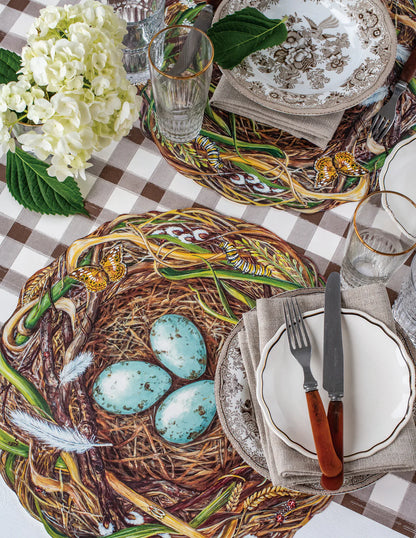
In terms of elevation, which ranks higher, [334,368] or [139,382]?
[334,368]

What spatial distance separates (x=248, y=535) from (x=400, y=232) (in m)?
0.52

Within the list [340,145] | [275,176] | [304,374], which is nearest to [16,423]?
[304,374]

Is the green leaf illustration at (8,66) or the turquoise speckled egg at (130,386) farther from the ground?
the green leaf illustration at (8,66)

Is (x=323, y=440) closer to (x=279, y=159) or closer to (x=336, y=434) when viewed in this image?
(x=336, y=434)

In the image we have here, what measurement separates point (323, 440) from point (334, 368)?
106 mm

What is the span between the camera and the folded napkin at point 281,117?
1.04m

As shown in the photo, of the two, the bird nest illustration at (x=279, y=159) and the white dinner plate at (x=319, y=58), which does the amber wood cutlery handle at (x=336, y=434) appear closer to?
the bird nest illustration at (x=279, y=159)

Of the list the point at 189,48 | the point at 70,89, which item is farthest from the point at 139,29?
the point at 70,89

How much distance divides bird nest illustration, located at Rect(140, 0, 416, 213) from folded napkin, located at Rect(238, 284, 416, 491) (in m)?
0.23

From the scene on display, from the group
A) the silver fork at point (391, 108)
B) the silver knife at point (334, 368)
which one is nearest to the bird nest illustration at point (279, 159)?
the silver fork at point (391, 108)

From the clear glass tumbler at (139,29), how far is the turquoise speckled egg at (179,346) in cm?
50

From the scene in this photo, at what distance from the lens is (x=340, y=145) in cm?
108

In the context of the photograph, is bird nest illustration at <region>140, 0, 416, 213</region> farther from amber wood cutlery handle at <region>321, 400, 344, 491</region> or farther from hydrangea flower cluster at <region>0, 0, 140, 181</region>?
amber wood cutlery handle at <region>321, 400, 344, 491</region>

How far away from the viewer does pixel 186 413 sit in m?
0.88
